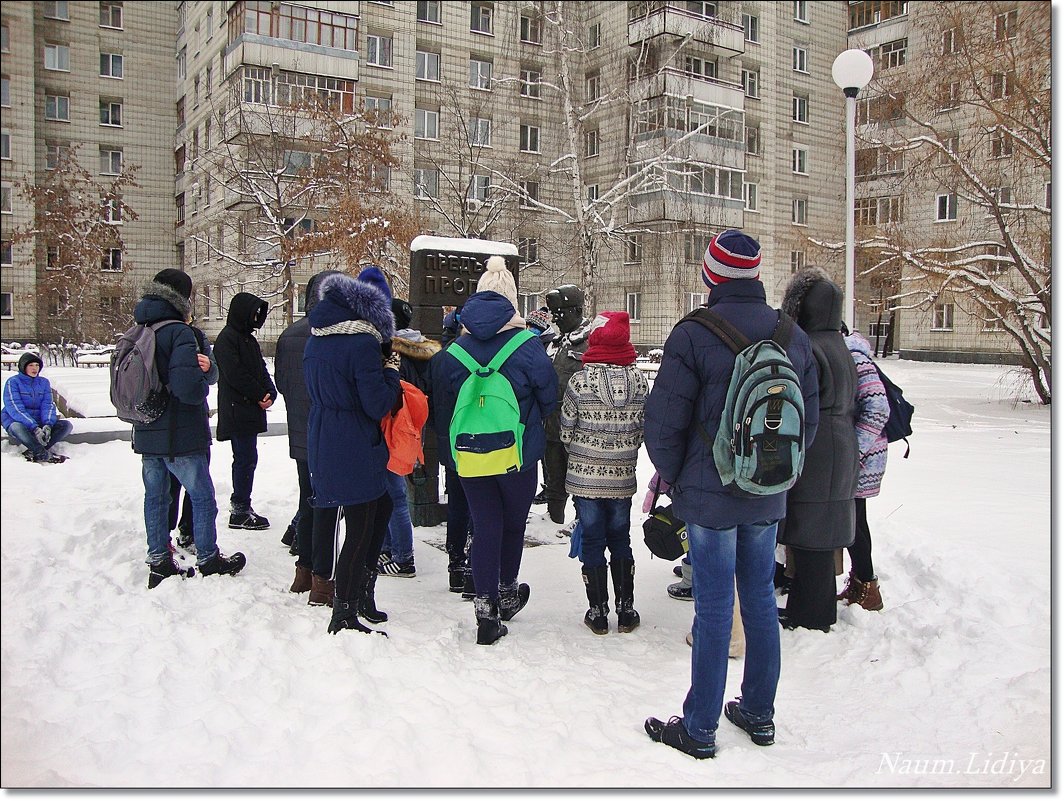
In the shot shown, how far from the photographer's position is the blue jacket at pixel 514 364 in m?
4.09

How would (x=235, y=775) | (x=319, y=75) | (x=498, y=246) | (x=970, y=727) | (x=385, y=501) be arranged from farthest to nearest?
(x=319, y=75), (x=498, y=246), (x=385, y=501), (x=970, y=727), (x=235, y=775)

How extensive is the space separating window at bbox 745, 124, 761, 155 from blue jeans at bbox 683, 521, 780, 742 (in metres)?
27.0

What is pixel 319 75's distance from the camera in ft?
75.6

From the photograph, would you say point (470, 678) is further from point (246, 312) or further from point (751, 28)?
point (751, 28)

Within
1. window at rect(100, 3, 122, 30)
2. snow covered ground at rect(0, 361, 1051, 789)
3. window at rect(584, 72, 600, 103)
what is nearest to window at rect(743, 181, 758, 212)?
window at rect(584, 72, 600, 103)

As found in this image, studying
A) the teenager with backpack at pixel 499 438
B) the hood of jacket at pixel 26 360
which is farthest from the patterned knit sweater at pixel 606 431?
the hood of jacket at pixel 26 360

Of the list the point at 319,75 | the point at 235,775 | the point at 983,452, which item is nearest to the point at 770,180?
the point at 319,75

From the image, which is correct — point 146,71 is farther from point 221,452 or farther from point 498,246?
point 498,246

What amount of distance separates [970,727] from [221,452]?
803 cm

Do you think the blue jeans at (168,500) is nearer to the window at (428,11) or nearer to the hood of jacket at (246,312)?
the hood of jacket at (246,312)

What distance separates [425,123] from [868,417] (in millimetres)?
24918

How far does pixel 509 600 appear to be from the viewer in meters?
4.52

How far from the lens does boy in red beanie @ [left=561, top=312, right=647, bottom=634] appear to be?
4219mm

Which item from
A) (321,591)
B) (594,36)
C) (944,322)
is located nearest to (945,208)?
(944,322)
